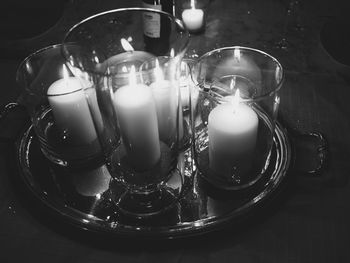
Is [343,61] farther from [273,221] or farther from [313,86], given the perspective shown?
[273,221]

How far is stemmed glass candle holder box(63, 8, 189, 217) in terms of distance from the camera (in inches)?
18.5

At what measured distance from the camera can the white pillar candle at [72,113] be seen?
1.88 feet

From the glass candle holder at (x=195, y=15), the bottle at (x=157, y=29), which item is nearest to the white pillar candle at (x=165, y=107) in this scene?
the bottle at (x=157, y=29)

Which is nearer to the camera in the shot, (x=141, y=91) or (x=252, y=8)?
(x=141, y=91)

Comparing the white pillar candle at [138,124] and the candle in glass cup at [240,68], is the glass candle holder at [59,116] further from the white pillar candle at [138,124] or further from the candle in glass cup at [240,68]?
the candle in glass cup at [240,68]

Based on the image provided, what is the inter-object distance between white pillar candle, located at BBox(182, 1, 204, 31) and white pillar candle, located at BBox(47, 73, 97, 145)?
1.27 ft

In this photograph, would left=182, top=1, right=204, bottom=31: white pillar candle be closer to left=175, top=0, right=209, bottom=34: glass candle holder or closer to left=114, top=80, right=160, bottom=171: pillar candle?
left=175, top=0, right=209, bottom=34: glass candle holder

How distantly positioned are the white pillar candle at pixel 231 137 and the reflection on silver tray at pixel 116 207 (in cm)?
4

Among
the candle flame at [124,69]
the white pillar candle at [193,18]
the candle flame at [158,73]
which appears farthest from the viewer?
the white pillar candle at [193,18]

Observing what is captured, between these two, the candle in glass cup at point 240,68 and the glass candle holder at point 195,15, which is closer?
the candle in glass cup at point 240,68

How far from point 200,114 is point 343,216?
265 millimetres

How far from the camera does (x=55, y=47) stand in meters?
0.66

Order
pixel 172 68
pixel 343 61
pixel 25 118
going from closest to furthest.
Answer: pixel 172 68, pixel 25 118, pixel 343 61

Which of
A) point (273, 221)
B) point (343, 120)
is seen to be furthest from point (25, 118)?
point (343, 120)
